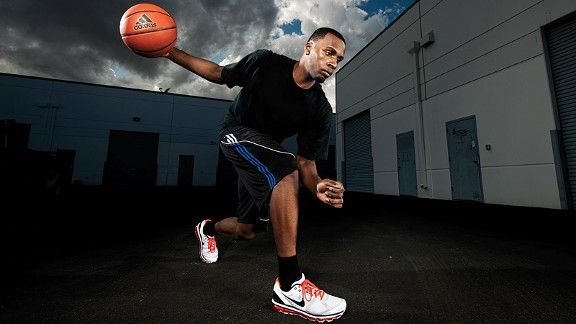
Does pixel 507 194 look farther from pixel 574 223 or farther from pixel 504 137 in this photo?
pixel 574 223

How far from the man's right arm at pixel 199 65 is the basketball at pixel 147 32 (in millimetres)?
100

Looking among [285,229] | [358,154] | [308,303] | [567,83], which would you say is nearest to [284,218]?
[285,229]

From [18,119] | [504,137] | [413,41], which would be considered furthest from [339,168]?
[18,119]

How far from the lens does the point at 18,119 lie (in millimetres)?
15797

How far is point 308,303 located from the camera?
58.6 inches

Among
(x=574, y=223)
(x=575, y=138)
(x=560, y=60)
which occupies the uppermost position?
(x=560, y=60)

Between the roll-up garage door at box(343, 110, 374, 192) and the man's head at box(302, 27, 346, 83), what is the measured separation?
34.5 feet

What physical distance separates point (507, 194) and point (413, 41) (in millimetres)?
5840

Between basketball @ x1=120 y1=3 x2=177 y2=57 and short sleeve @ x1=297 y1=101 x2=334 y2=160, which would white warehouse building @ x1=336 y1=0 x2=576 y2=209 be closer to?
short sleeve @ x1=297 y1=101 x2=334 y2=160

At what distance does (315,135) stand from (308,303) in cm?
113

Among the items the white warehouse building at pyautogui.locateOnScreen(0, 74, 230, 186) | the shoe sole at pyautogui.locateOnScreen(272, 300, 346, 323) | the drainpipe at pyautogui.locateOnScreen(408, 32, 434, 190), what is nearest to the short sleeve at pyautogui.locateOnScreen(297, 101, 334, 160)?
the shoe sole at pyautogui.locateOnScreen(272, 300, 346, 323)

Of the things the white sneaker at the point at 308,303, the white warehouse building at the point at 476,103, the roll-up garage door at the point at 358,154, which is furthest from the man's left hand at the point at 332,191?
the roll-up garage door at the point at 358,154

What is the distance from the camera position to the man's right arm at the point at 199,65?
6.16 ft

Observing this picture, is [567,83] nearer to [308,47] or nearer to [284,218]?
[308,47]
